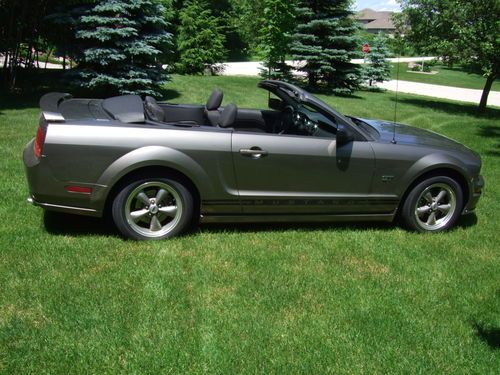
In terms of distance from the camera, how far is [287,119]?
17.3 feet

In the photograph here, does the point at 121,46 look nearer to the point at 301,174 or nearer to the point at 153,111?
the point at 153,111

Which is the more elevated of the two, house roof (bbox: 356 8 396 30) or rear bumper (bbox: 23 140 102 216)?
house roof (bbox: 356 8 396 30)

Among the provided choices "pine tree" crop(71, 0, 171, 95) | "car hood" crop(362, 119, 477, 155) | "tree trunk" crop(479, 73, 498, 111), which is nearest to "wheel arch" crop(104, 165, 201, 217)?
"car hood" crop(362, 119, 477, 155)

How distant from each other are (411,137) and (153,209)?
270 centimetres

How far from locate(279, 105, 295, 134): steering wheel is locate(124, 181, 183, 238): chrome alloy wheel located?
137 centimetres

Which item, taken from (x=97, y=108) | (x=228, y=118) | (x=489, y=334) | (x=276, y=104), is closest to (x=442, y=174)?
(x=276, y=104)

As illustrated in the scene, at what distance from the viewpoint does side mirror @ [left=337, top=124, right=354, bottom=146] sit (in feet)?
15.0

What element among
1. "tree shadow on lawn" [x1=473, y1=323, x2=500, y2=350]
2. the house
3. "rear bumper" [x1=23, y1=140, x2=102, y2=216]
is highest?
the house

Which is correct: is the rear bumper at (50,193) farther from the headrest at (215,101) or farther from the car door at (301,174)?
the headrest at (215,101)

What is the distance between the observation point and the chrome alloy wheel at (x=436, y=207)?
199 inches

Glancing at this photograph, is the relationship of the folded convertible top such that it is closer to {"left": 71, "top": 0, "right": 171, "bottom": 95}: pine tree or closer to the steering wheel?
the steering wheel

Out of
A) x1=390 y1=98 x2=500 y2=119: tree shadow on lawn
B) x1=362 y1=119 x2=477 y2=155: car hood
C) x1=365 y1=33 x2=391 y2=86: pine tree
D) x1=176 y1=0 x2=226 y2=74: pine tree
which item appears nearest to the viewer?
x1=362 y1=119 x2=477 y2=155: car hood

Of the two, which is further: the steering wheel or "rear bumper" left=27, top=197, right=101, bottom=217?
the steering wheel

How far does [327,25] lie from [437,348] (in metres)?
15.0
